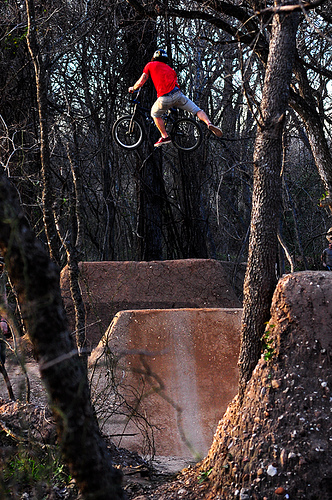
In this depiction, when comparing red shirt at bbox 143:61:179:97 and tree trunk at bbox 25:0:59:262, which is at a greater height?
red shirt at bbox 143:61:179:97

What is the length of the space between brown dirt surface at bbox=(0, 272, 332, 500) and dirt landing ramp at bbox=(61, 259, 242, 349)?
2.78 m

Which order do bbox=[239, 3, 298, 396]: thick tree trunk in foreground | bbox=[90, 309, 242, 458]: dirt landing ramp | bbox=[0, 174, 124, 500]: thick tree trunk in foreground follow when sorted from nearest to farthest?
bbox=[0, 174, 124, 500]: thick tree trunk in foreground, bbox=[239, 3, 298, 396]: thick tree trunk in foreground, bbox=[90, 309, 242, 458]: dirt landing ramp

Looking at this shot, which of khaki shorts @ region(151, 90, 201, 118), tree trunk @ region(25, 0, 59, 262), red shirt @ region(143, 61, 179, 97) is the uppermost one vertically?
red shirt @ region(143, 61, 179, 97)

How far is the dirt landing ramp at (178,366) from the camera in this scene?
218 inches

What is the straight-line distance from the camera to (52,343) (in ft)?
6.07

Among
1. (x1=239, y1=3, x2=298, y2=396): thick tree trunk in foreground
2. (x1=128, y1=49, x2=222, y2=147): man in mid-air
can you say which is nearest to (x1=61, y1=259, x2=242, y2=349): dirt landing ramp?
(x1=128, y1=49, x2=222, y2=147): man in mid-air

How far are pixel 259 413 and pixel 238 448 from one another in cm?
27

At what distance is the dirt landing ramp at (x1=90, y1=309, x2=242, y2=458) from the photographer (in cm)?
554

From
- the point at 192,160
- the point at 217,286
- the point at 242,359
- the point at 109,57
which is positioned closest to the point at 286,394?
the point at 242,359

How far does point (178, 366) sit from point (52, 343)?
4.04 metres

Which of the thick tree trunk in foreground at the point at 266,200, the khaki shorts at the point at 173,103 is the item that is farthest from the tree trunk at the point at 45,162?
the khaki shorts at the point at 173,103

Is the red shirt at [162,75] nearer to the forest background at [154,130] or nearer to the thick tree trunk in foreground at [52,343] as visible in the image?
the forest background at [154,130]

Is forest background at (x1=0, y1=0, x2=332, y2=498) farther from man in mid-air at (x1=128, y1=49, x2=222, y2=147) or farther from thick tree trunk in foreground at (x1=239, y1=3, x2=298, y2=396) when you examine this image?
man in mid-air at (x1=128, y1=49, x2=222, y2=147)

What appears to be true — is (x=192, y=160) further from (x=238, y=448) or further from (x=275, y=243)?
(x=238, y=448)
